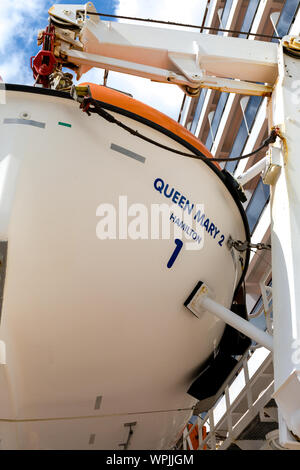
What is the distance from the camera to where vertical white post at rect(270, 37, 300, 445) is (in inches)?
109

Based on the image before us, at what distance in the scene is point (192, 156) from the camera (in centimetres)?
339

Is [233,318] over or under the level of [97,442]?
over

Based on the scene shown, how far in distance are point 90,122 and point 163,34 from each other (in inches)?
51.8

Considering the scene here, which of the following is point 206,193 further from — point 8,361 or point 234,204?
point 8,361

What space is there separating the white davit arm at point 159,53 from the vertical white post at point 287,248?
245 mm

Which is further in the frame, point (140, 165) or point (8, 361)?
point (140, 165)

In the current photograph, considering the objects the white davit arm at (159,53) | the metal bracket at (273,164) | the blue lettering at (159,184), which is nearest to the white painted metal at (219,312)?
the blue lettering at (159,184)

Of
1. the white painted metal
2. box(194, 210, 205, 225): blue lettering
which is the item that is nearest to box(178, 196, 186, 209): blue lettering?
box(194, 210, 205, 225): blue lettering

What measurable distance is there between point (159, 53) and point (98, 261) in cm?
190

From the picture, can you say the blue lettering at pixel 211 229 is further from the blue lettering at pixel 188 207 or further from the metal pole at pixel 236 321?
the metal pole at pixel 236 321

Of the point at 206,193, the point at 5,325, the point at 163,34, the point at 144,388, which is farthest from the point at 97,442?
the point at 163,34

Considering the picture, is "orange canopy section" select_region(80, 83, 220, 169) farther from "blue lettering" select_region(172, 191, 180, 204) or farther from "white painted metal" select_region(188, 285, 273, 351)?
"white painted metal" select_region(188, 285, 273, 351)

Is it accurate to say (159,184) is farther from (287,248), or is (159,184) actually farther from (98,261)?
(287,248)

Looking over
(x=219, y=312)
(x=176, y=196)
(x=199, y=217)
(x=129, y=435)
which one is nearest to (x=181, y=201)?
(x=176, y=196)
